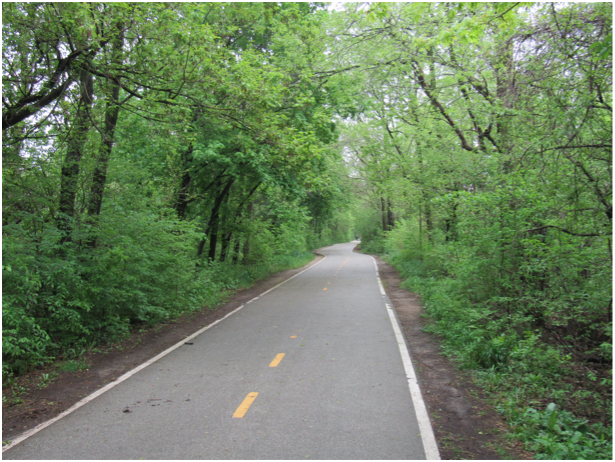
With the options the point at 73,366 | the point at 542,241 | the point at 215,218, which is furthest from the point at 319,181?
the point at 215,218

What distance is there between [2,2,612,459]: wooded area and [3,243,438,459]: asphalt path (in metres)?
1.45

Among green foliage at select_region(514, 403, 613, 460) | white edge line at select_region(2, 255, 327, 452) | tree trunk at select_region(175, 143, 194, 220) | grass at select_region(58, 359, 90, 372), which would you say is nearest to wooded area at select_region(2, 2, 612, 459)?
green foliage at select_region(514, 403, 613, 460)

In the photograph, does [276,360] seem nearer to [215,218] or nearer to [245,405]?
[245,405]

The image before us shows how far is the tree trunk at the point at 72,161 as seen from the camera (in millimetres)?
7902

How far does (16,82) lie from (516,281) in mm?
9740

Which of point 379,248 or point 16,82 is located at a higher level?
point 16,82

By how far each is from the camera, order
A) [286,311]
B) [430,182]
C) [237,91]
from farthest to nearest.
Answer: [430,182]
[286,311]
[237,91]

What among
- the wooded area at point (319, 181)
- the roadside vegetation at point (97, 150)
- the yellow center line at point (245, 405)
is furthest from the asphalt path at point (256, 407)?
the roadside vegetation at point (97, 150)

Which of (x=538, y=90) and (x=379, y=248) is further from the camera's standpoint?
A: (x=379, y=248)

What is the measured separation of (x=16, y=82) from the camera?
732 cm

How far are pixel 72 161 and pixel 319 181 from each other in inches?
242

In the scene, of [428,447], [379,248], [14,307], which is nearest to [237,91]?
[14,307]

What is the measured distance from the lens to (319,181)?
37.9 feet

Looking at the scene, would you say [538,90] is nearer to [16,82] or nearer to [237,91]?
[237,91]
